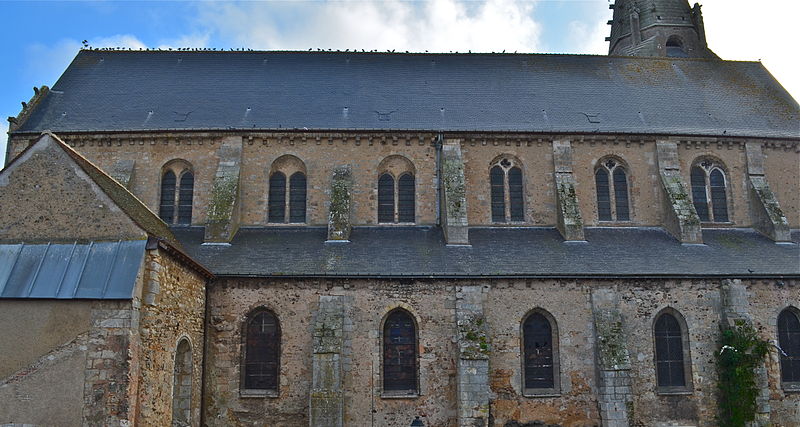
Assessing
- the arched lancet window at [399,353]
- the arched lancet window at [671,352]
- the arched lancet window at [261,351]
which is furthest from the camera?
the arched lancet window at [671,352]

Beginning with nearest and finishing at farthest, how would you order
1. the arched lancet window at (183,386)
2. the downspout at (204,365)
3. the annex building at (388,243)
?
the annex building at (388,243) → the arched lancet window at (183,386) → the downspout at (204,365)

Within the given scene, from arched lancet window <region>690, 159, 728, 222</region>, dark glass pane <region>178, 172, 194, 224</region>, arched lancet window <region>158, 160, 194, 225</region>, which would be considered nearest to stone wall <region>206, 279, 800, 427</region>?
dark glass pane <region>178, 172, 194, 224</region>

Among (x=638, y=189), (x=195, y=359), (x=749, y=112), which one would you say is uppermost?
(x=749, y=112)

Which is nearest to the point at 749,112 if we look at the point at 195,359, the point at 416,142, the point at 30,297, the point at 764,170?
the point at 764,170

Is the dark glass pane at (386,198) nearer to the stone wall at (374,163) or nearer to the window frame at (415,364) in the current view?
the stone wall at (374,163)

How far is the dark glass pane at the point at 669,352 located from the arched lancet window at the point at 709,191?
541 cm

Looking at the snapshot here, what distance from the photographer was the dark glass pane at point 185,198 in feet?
72.5

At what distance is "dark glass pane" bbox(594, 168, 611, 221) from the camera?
2283cm

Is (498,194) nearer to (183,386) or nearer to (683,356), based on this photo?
(683,356)

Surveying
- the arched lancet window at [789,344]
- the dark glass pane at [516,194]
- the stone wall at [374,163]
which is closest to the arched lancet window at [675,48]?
the stone wall at [374,163]

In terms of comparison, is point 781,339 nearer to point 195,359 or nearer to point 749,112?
point 749,112

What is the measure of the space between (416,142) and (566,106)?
630 centimetres

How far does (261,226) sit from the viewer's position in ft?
71.3

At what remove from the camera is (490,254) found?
20031 millimetres
